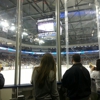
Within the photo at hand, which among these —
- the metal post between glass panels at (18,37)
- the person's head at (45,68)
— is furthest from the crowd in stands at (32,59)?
the person's head at (45,68)

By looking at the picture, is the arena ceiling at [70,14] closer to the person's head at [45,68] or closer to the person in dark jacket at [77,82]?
the person in dark jacket at [77,82]

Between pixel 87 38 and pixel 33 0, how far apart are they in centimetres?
281

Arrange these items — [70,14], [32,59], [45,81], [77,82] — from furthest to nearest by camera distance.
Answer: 1. [70,14]
2. [32,59]
3. [77,82]
4. [45,81]

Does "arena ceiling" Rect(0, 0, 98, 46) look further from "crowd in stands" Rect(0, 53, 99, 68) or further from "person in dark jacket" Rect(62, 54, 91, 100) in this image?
"person in dark jacket" Rect(62, 54, 91, 100)

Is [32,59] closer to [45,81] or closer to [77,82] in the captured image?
[77,82]

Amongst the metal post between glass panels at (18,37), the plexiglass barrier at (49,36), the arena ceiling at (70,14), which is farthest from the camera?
the arena ceiling at (70,14)

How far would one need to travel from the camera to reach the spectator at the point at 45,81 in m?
1.32

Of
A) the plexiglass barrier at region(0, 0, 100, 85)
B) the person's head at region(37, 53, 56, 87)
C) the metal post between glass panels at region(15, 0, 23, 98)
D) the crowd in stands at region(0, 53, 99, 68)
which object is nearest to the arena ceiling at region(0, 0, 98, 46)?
the plexiglass barrier at region(0, 0, 100, 85)

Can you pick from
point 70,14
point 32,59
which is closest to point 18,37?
point 32,59

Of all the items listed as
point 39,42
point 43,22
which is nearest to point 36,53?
point 39,42

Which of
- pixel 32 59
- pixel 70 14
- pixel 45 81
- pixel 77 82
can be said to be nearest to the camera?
pixel 45 81

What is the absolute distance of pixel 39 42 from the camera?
4488 millimetres

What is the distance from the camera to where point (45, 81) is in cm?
133

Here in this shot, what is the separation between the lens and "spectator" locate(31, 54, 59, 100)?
1.32m
